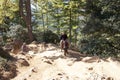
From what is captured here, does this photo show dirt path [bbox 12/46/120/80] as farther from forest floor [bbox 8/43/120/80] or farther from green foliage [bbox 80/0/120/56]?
green foliage [bbox 80/0/120/56]

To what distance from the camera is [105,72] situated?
500 inches

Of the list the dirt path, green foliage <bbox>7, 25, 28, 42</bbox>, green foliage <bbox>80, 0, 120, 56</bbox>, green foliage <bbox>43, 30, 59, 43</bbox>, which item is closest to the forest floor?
the dirt path

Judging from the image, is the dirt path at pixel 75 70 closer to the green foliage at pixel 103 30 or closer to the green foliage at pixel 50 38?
the green foliage at pixel 103 30

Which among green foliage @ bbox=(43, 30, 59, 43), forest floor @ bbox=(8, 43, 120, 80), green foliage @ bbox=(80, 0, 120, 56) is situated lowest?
green foliage @ bbox=(43, 30, 59, 43)

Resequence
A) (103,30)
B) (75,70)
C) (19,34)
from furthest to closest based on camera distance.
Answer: (19,34) → (103,30) → (75,70)

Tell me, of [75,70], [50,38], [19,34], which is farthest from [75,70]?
[19,34]

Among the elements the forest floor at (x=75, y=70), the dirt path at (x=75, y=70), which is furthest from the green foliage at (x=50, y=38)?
the dirt path at (x=75, y=70)

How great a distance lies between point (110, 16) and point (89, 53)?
2985mm

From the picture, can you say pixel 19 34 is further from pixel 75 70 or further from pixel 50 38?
pixel 75 70

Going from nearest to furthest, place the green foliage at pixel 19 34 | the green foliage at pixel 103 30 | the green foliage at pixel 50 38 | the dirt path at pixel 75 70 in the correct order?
the dirt path at pixel 75 70 → the green foliage at pixel 103 30 → the green foliage at pixel 50 38 → the green foliage at pixel 19 34

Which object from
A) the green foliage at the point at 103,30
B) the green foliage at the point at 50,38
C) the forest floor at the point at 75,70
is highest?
the green foliage at the point at 103,30

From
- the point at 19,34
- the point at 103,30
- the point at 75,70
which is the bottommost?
the point at 19,34

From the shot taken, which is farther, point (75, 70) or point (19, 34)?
point (19, 34)

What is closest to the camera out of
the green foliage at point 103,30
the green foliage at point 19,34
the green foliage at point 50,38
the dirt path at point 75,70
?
the dirt path at point 75,70
